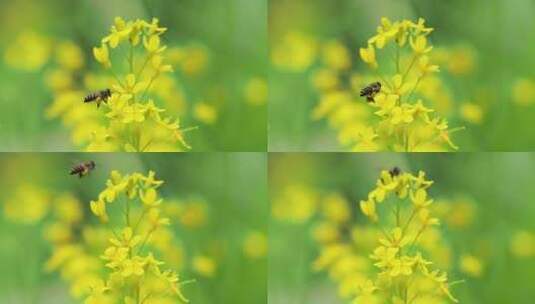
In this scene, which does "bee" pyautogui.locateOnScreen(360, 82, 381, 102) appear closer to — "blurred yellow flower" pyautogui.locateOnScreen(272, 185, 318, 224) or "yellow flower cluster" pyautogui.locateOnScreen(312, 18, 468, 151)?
"yellow flower cluster" pyautogui.locateOnScreen(312, 18, 468, 151)

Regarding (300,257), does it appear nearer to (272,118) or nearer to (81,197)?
(272,118)

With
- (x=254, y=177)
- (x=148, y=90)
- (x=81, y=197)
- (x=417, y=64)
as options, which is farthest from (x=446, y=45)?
(x=81, y=197)

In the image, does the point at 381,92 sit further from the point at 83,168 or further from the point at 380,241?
the point at 83,168

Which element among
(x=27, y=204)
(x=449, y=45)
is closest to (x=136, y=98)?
(x=27, y=204)

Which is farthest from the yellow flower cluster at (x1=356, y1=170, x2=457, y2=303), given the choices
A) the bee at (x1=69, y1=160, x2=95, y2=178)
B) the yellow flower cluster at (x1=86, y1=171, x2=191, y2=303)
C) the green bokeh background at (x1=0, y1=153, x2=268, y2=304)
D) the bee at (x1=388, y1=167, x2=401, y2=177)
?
the bee at (x1=69, y1=160, x2=95, y2=178)

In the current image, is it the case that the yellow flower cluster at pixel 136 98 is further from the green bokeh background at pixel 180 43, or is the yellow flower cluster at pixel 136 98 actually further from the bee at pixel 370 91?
the bee at pixel 370 91
